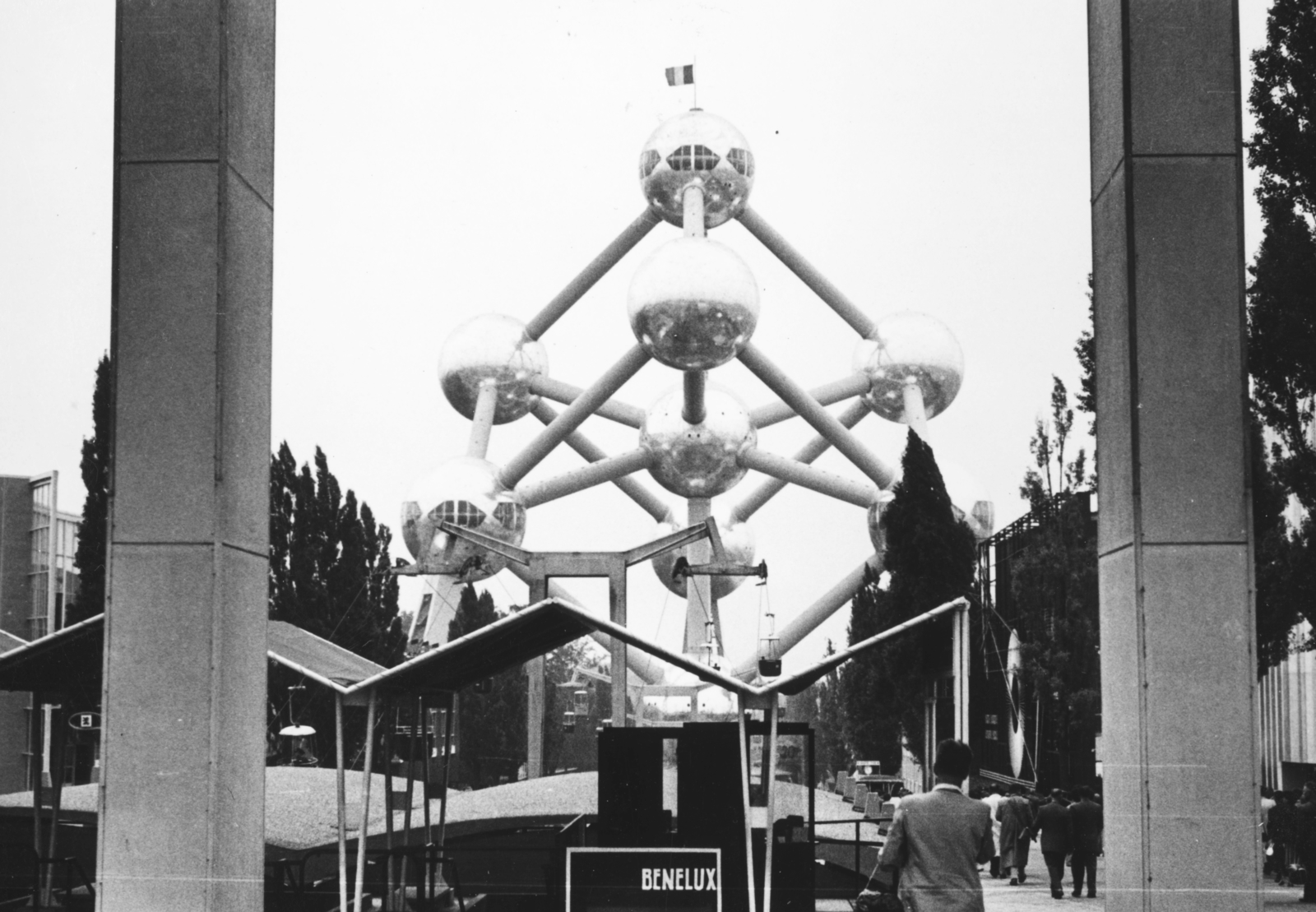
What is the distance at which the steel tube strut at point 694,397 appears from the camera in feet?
89.5

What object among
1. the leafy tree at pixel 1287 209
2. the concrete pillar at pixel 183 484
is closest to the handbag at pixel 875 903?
the concrete pillar at pixel 183 484

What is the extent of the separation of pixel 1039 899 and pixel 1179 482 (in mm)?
10285

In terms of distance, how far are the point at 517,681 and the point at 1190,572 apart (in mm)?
50621

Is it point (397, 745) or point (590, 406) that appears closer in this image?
point (590, 406)

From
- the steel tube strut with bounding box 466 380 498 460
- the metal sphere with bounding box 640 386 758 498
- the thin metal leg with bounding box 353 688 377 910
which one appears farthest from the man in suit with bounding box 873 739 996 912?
the steel tube strut with bounding box 466 380 498 460

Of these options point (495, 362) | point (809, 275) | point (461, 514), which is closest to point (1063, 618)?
point (809, 275)

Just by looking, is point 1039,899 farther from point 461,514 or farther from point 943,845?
point 461,514

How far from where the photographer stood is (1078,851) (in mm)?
19359

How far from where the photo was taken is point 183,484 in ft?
34.7

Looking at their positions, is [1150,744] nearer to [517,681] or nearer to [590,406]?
[590,406]

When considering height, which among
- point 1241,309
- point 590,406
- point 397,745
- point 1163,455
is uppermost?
point 590,406

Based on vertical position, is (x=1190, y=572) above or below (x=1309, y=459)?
below

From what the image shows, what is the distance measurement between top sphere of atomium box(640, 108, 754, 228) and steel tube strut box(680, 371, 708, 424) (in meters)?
2.63

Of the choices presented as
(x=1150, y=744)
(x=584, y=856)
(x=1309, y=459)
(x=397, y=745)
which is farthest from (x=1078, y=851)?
(x=397, y=745)
